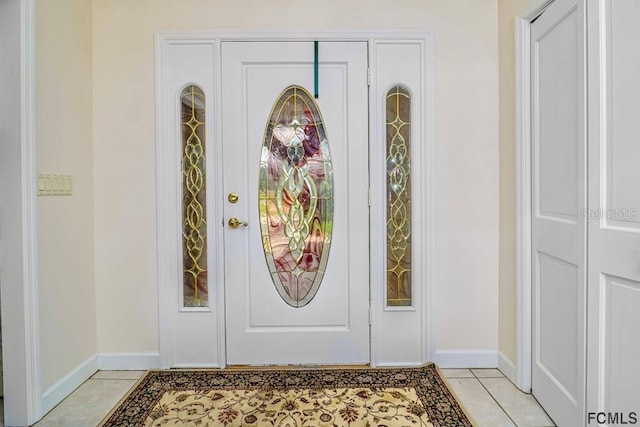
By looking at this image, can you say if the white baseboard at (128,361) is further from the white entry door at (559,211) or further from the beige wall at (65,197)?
the white entry door at (559,211)

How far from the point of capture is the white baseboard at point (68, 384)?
78.5 inches

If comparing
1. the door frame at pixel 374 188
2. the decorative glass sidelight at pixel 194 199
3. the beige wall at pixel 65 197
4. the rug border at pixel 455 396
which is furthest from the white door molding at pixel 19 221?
the rug border at pixel 455 396

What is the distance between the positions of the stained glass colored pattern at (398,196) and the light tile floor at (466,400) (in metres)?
0.57

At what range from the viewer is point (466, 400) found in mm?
2078

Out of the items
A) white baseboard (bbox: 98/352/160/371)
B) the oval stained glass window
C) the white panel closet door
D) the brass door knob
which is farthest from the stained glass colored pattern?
white baseboard (bbox: 98/352/160/371)

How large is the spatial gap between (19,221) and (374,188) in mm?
1862

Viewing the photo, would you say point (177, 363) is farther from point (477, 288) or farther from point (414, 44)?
point (414, 44)

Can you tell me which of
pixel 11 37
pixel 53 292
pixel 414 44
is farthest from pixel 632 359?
pixel 11 37

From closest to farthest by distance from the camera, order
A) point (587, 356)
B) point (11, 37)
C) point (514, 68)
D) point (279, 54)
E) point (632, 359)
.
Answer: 1. point (632, 359)
2. point (587, 356)
3. point (11, 37)
4. point (514, 68)
5. point (279, 54)

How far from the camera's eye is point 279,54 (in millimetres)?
2428

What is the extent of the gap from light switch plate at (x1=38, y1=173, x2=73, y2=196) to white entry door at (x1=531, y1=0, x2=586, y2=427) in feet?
8.15

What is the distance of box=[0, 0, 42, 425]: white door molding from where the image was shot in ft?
6.12

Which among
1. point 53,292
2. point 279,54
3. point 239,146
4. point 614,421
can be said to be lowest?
point 614,421

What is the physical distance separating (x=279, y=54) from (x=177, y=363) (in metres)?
2.01
